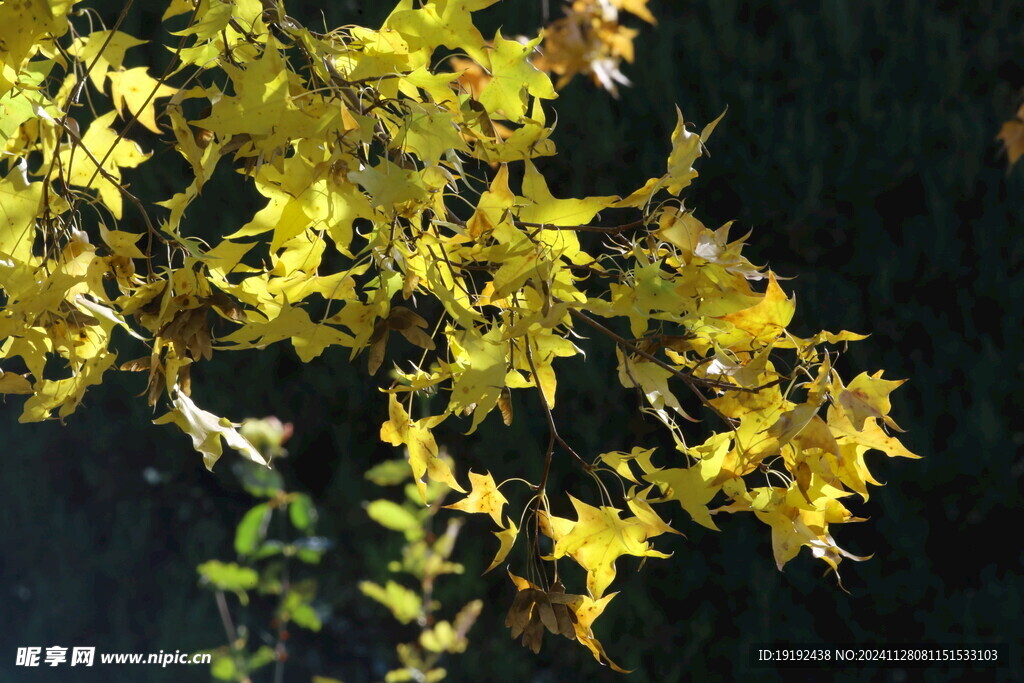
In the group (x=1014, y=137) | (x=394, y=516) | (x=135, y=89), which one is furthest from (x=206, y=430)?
(x=1014, y=137)

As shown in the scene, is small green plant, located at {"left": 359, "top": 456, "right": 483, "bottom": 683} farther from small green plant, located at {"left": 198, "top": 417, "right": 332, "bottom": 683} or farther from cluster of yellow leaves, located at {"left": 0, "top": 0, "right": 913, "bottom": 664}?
cluster of yellow leaves, located at {"left": 0, "top": 0, "right": 913, "bottom": 664}

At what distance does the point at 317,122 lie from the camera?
1.94 ft

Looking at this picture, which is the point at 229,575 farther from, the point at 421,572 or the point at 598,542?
the point at 598,542

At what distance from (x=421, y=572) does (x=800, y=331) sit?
0.91m

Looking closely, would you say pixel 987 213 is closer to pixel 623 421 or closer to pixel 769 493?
pixel 623 421

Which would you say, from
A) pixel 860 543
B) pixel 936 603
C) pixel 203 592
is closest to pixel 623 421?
pixel 860 543

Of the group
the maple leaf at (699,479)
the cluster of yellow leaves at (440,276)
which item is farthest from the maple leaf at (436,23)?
the maple leaf at (699,479)

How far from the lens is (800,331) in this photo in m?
2.01

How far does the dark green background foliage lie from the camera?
1.97 meters

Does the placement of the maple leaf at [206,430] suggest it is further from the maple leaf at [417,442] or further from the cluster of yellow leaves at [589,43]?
the cluster of yellow leaves at [589,43]

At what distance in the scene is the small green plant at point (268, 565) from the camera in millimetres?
1927

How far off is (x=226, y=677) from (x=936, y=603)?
1.43m

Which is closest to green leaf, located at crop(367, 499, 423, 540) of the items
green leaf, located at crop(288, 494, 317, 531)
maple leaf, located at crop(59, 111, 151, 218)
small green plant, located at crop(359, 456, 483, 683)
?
small green plant, located at crop(359, 456, 483, 683)

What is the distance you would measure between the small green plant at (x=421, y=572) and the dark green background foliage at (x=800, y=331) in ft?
0.23
